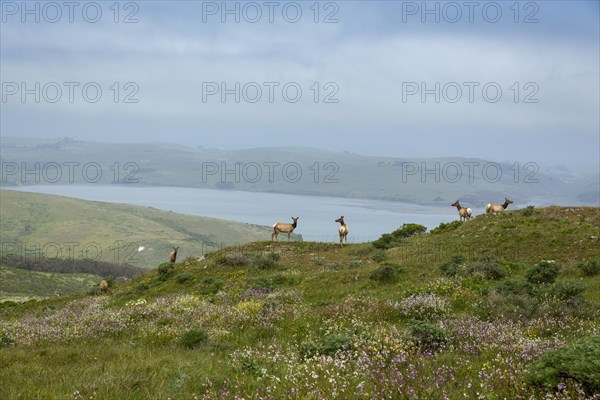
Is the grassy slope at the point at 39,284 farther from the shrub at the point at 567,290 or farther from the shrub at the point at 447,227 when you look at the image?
the shrub at the point at 567,290

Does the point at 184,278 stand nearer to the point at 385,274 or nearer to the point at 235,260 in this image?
the point at 235,260

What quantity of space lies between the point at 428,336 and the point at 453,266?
1243cm

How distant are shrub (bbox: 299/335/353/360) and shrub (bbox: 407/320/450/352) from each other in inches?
51.2

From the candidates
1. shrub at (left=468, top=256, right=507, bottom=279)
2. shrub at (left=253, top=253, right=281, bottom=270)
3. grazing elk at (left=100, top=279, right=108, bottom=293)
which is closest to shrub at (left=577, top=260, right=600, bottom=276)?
shrub at (left=468, top=256, right=507, bottom=279)

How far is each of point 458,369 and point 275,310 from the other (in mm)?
7895

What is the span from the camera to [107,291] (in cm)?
3697

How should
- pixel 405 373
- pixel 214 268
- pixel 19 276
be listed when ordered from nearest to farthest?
pixel 405 373, pixel 214 268, pixel 19 276

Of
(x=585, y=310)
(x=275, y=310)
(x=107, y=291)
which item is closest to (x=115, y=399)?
(x=275, y=310)

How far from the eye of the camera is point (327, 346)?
912cm

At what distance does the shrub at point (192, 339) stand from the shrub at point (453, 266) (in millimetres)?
12656

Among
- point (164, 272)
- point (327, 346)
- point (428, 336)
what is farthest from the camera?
point (164, 272)

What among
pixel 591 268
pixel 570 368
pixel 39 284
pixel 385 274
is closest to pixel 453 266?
pixel 385 274

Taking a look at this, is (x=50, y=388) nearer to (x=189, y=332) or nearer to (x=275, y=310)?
(x=189, y=332)

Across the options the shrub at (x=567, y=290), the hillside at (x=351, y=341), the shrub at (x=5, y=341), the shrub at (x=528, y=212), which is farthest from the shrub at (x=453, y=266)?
the shrub at (x=5, y=341)
